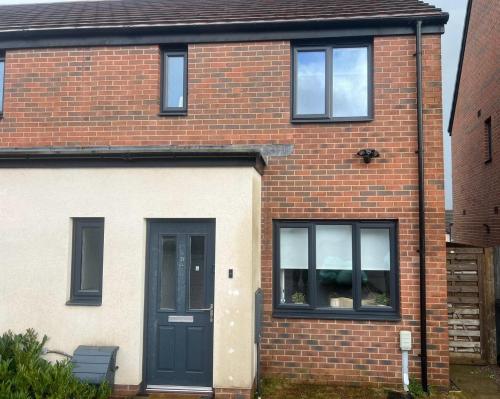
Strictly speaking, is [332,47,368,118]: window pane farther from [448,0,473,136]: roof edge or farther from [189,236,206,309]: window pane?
[448,0,473,136]: roof edge

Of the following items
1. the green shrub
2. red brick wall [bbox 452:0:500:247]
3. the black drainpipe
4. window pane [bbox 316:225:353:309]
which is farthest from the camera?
red brick wall [bbox 452:0:500:247]

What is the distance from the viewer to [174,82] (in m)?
7.21

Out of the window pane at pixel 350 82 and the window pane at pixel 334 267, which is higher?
the window pane at pixel 350 82

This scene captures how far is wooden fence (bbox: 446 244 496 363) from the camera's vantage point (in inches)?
289

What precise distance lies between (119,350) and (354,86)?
203 inches

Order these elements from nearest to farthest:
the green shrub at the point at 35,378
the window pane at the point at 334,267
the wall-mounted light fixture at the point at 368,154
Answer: the green shrub at the point at 35,378
the wall-mounted light fixture at the point at 368,154
the window pane at the point at 334,267

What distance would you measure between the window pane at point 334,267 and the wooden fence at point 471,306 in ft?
7.13

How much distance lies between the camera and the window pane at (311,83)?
6848 mm

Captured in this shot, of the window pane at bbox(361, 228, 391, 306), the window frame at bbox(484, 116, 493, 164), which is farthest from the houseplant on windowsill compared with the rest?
the window frame at bbox(484, 116, 493, 164)

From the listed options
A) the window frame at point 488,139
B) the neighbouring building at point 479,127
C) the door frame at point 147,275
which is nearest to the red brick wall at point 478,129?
the neighbouring building at point 479,127

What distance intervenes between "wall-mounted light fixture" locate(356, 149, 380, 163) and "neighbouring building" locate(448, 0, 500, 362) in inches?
216

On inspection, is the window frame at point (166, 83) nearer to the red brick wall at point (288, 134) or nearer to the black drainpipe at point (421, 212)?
the red brick wall at point (288, 134)

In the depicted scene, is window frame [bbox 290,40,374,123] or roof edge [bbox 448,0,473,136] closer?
window frame [bbox 290,40,374,123]

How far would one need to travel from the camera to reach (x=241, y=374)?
555cm
